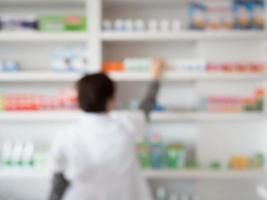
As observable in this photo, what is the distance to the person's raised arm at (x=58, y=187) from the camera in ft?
4.64

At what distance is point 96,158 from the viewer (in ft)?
4.60

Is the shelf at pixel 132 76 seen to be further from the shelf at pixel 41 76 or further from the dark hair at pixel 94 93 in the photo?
the dark hair at pixel 94 93

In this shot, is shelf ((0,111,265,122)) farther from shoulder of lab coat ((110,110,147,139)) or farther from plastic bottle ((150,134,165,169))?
shoulder of lab coat ((110,110,147,139))

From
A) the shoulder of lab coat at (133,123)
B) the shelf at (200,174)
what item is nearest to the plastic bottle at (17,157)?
the shelf at (200,174)

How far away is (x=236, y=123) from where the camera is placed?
2.64 metres

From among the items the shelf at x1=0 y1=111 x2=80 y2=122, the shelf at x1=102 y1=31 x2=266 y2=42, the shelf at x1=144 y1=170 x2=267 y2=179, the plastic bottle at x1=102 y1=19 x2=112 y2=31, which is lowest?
the shelf at x1=144 y1=170 x2=267 y2=179

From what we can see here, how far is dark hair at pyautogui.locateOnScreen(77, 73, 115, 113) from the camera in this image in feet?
4.66

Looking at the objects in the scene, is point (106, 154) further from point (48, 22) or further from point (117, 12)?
point (117, 12)

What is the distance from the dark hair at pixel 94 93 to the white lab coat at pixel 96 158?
4 cm

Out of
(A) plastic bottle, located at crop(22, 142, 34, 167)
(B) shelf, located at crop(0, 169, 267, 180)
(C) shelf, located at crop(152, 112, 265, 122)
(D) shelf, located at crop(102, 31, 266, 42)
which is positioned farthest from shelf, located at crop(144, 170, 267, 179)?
(D) shelf, located at crop(102, 31, 266, 42)

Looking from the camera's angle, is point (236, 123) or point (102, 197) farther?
Answer: point (236, 123)

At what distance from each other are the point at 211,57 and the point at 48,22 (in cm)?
113

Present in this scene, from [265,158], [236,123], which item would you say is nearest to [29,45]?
[236,123]

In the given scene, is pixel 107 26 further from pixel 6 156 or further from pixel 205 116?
pixel 6 156
